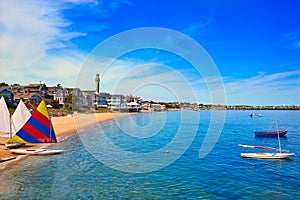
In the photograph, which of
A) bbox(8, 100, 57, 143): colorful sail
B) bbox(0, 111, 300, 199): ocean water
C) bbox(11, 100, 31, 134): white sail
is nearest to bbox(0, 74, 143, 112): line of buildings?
bbox(11, 100, 31, 134): white sail

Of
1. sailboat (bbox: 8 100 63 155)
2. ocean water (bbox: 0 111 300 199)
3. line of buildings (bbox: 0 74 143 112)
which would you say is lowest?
ocean water (bbox: 0 111 300 199)

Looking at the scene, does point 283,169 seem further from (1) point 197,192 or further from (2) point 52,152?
(2) point 52,152

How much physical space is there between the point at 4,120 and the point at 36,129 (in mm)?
3746

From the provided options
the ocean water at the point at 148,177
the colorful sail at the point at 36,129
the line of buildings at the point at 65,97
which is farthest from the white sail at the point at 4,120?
the line of buildings at the point at 65,97

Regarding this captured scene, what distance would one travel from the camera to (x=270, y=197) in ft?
48.3

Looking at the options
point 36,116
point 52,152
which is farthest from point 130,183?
point 36,116

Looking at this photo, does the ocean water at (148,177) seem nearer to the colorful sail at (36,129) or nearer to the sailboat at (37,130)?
the sailboat at (37,130)

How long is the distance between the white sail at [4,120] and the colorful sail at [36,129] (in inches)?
67.6

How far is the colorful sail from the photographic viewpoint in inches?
934

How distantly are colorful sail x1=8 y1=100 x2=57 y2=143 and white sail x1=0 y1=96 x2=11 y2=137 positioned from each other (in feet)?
5.64

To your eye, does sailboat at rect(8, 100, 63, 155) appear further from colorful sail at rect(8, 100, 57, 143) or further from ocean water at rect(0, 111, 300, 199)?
ocean water at rect(0, 111, 300, 199)

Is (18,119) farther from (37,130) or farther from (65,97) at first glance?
(65,97)

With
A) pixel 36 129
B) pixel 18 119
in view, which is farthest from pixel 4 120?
pixel 36 129

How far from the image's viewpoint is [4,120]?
2461 cm
